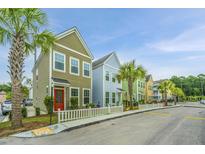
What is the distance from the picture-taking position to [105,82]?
26094mm

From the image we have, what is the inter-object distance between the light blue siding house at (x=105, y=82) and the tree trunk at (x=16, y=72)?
15421 millimetres

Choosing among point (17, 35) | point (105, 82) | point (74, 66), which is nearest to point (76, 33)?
point (74, 66)

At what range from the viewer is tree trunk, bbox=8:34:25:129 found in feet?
33.5

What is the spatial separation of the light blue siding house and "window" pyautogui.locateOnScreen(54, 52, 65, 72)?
766cm

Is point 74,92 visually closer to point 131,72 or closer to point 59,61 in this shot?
point 59,61

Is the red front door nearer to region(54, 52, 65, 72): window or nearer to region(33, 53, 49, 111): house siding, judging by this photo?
region(33, 53, 49, 111): house siding

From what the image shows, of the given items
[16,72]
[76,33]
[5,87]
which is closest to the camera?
[16,72]

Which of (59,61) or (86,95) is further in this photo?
(86,95)

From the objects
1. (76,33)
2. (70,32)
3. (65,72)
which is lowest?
(65,72)

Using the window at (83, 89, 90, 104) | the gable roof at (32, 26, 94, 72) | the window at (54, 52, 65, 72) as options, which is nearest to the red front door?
the window at (54, 52, 65, 72)

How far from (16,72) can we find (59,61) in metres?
8.27

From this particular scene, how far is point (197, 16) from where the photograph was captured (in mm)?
12750
